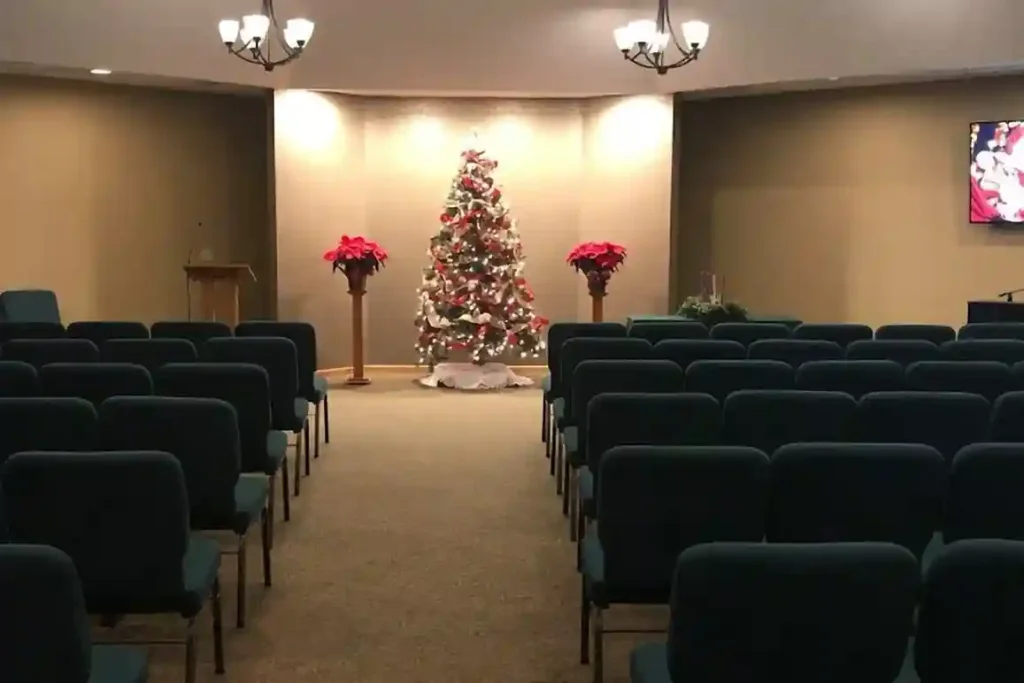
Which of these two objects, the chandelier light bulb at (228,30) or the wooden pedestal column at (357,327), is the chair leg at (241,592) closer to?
the chandelier light bulb at (228,30)

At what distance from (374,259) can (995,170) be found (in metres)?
6.27

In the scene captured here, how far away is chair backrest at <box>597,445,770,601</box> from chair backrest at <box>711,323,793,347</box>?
4.05 meters

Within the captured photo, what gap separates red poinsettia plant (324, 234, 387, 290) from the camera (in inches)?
419

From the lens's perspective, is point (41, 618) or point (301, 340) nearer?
point (41, 618)

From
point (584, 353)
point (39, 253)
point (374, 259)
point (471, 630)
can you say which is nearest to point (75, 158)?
point (39, 253)

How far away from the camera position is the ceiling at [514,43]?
32.2ft

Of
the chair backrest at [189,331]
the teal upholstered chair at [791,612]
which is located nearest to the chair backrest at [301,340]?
the chair backrest at [189,331]

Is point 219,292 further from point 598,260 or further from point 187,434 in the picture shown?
point 187,434

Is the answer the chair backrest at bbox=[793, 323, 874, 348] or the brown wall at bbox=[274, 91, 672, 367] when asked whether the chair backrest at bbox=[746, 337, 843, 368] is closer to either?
the chair backrest at bbox=[793, 323, 874, 348]

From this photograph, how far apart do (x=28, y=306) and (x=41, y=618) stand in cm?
802

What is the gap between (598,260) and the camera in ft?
35.2

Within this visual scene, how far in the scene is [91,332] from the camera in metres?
6.87

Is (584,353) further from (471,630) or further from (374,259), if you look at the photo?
(374,259)

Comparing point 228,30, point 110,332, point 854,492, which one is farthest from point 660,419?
point 228,30
